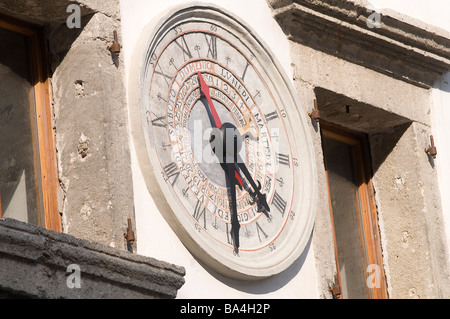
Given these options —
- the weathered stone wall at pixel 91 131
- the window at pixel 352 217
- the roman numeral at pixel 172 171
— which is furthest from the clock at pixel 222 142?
the window at pixel 352 217

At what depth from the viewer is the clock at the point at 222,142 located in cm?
594

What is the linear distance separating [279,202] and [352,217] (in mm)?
934

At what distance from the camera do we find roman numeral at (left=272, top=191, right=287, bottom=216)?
6.52 meters

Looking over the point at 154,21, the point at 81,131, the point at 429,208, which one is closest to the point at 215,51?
the point at 154,21

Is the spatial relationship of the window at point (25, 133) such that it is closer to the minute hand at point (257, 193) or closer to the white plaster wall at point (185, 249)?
the white plaster wall at point (185, 249)

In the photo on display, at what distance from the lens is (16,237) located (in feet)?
15.5

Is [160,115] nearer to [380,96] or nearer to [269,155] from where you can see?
[269,155]

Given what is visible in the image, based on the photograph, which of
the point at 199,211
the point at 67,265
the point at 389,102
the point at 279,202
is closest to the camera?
the point at 67,265

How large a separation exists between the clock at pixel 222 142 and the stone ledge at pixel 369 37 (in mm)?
349

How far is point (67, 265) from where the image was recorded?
4992mm

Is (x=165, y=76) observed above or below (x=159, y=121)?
above
